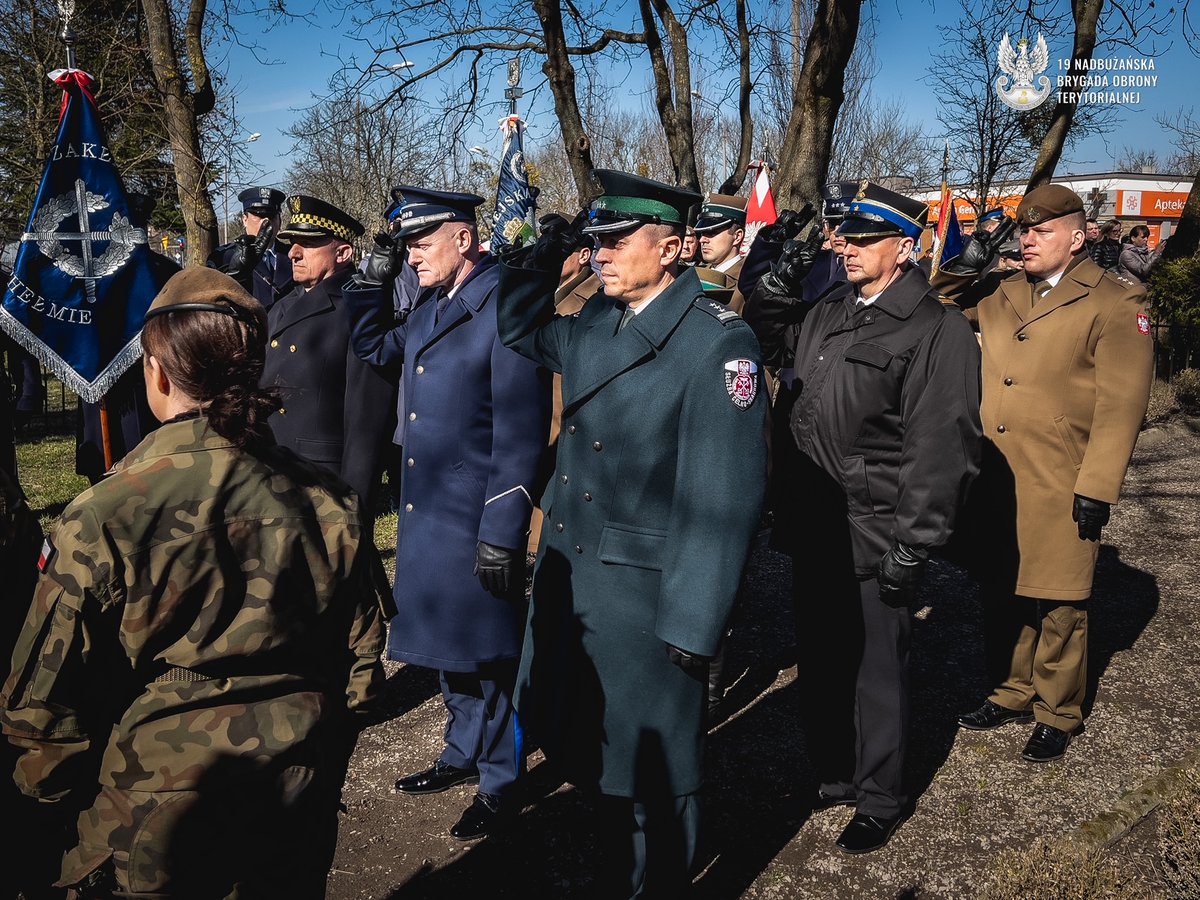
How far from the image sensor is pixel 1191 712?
174 inches

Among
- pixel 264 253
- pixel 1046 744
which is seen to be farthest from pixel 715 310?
pixel 264 253

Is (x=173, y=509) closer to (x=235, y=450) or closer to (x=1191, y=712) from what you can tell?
(x=235, y=450)

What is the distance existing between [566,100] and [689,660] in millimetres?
8483

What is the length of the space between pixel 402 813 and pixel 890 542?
2090 mm

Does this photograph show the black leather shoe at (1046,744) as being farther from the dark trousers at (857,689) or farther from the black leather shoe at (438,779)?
the black leather shoe at (438,779)

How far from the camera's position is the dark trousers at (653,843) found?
277 centimetres

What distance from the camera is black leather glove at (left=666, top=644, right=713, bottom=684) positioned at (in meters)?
2.56

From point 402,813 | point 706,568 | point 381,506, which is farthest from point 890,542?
point 381,506

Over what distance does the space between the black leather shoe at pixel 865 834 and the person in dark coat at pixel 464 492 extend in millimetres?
1220

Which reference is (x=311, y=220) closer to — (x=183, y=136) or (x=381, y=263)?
(x=381, y=263)

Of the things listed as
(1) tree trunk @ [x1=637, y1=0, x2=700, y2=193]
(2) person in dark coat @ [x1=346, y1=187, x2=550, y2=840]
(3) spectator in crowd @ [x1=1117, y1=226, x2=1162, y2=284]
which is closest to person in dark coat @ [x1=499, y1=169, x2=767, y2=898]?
(2) person in dark coat @ [x1=346, y1=187, x2=550, y2=840]

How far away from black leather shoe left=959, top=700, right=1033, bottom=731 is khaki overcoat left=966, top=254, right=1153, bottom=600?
61 centimetres

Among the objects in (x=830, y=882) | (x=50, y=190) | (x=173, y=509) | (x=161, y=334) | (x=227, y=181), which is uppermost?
(x=227, y=181)

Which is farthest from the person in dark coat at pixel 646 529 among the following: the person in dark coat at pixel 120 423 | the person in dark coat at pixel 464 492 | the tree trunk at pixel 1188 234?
the tree trunk at pixel 1188 234
